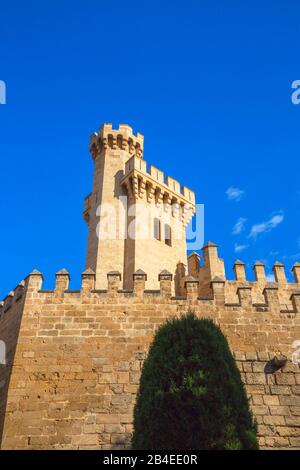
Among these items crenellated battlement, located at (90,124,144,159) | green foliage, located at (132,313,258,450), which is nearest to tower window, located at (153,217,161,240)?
crenellated battlement, located at (90,124,144,159)

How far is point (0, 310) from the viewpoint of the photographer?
14.2m

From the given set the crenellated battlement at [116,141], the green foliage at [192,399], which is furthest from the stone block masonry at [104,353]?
the crenellated battlement at [116,141]

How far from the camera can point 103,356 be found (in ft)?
38.2

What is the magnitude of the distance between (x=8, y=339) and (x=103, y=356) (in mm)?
2821

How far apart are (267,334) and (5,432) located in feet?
22.2

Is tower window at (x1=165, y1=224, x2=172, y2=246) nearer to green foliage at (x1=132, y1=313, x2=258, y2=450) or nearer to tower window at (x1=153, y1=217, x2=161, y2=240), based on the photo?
tower window at (x1=153, y1=217, x2=161, y2=240)

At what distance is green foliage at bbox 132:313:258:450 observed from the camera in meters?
8.01

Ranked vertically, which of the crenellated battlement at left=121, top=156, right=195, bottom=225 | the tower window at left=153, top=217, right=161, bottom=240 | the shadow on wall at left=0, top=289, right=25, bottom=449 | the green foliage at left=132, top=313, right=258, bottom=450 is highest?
the crenellated battlement at left=121, top=156, right=195, bottom=225

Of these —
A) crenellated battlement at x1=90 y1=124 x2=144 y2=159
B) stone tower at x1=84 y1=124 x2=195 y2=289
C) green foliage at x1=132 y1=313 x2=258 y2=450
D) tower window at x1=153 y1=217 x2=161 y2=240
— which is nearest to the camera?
green foliage at x1=132 y1=313 x2=258 y2=450

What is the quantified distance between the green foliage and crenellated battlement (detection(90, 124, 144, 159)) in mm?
16346

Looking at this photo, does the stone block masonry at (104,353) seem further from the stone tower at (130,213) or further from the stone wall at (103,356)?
the stone tower at (130,213)

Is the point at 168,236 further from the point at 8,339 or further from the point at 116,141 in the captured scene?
the point at 8,339

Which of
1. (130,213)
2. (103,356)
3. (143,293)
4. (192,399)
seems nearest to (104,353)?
(103,356)
